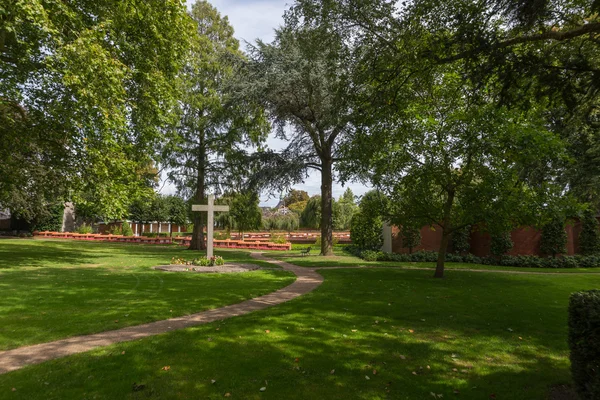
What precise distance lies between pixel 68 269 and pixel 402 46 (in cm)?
1403

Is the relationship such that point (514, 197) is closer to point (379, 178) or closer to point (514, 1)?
point (379, 178)

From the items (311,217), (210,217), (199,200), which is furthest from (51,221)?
(210,217)

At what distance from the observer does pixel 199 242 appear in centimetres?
2822

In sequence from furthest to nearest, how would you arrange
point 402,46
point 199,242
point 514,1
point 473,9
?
1. point 199,242
2. point 402,46
3. point 473,9
4. point 514,1

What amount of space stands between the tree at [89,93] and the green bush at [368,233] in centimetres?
1496

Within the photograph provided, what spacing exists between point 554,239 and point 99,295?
2269 centimetres

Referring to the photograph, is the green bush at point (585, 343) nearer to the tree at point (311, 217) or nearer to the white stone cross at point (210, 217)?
the white stone cross at point (210, 217)

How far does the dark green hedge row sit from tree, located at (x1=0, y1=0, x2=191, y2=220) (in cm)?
1407

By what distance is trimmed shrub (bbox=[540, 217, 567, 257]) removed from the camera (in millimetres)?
21156

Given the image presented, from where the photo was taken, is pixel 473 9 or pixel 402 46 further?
pixel 402 46

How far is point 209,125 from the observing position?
26172mm

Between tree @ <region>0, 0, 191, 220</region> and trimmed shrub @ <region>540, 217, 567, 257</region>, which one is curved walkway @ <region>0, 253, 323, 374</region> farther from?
trimmed shrub @ <region>540, 217, 567, 257</region>

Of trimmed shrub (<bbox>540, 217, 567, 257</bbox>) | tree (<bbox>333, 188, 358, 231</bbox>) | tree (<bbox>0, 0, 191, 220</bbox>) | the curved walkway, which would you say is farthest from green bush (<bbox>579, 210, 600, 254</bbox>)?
tree (<bbox>333, 188, 358, 231</bbox>)

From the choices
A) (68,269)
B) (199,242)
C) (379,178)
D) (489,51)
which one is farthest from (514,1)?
(199,242)
